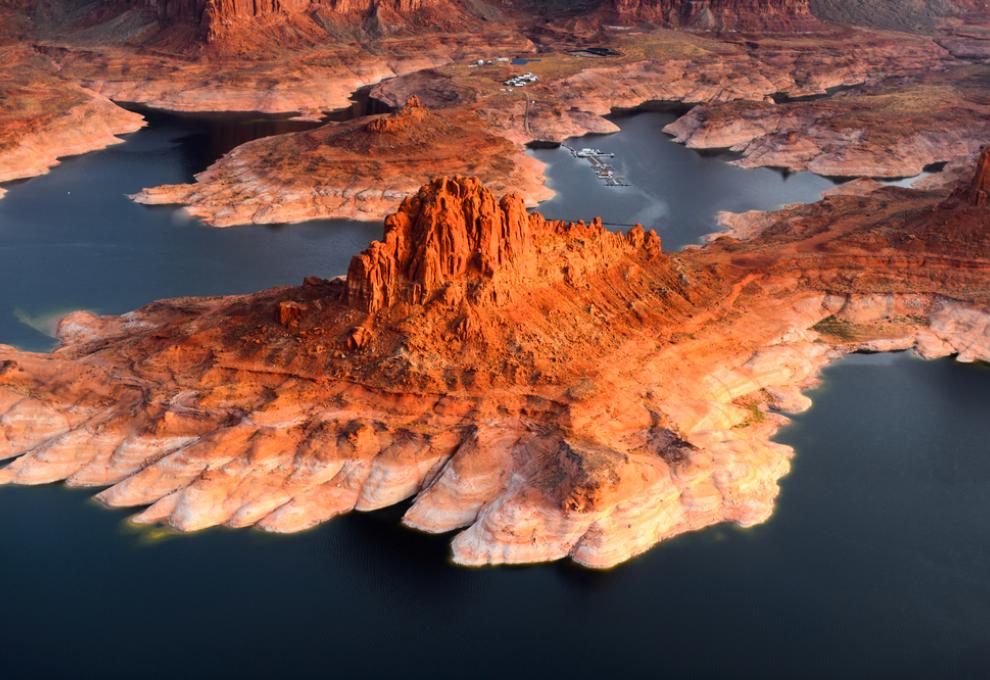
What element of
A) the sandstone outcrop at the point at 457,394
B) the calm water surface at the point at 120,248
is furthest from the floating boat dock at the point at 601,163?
the sandstone outcrop at the point at 457,394

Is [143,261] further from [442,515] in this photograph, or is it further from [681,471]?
[681,471]

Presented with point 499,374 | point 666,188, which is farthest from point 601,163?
point 499,374

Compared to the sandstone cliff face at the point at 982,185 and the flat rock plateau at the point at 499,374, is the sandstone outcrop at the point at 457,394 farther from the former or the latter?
the sandstone cliff face at the point at 982,185

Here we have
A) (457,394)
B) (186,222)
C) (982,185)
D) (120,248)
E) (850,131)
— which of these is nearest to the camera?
(457,394)

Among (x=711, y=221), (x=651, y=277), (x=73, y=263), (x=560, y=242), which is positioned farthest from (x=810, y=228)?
(x=73, y=263)

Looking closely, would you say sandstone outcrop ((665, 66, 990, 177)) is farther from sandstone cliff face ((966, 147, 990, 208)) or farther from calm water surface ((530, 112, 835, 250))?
sandstone cliff face ((966, 147, 990, 208))

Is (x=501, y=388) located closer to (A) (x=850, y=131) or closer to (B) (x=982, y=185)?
(B) (x=982, y=185)
